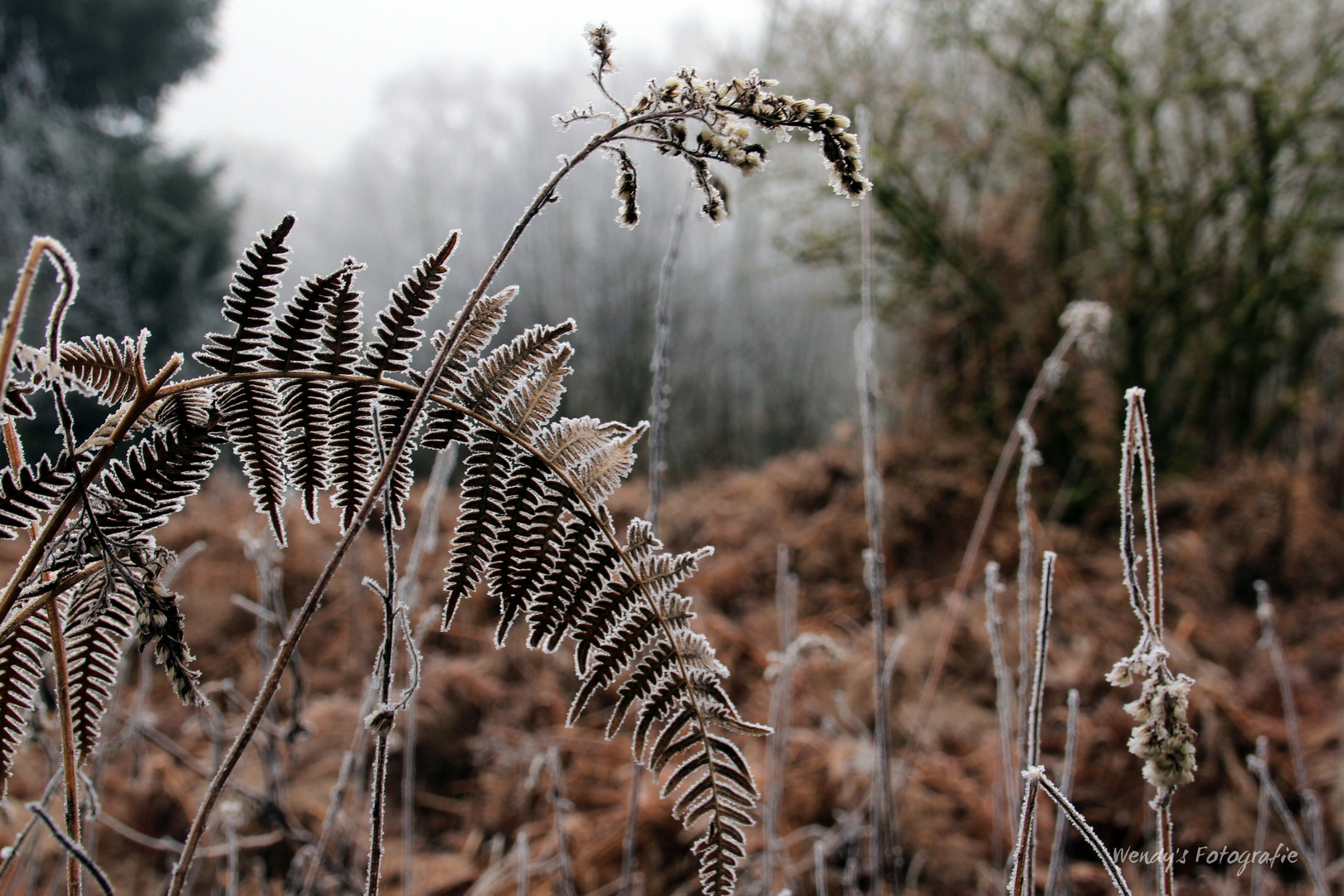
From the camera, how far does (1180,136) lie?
4578 millimetres

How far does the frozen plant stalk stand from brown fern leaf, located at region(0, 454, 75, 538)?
563mm

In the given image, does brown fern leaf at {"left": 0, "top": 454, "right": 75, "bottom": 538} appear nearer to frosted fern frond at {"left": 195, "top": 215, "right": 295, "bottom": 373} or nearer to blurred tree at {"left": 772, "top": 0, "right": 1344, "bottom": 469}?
frosted fern frond at {"left": 195, "top": 215, "right": 295, "bottom": 373}

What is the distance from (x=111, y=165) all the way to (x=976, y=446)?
8837 millimetres

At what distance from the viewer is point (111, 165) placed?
320 inches

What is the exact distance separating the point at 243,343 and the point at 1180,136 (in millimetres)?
5523

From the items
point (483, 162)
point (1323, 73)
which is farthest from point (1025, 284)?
point (483, 162)

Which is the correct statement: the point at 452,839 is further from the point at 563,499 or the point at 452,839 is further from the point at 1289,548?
the point at 1289,548

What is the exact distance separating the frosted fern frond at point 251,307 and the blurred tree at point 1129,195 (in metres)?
4.29

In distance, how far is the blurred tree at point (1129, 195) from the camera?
4207mm

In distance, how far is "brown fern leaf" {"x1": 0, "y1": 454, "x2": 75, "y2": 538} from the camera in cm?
40

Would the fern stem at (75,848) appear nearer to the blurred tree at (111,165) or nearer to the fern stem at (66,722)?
the fern stem at (66,722)

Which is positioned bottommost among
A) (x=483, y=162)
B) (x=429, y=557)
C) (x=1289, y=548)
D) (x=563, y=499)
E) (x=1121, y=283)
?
(x=563, y=499)

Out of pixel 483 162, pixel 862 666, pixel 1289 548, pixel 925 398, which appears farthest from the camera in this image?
pixel 483 162

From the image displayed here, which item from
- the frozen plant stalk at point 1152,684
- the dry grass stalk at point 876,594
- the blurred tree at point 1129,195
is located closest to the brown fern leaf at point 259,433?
the frozen plant stalk at point 1152,684
